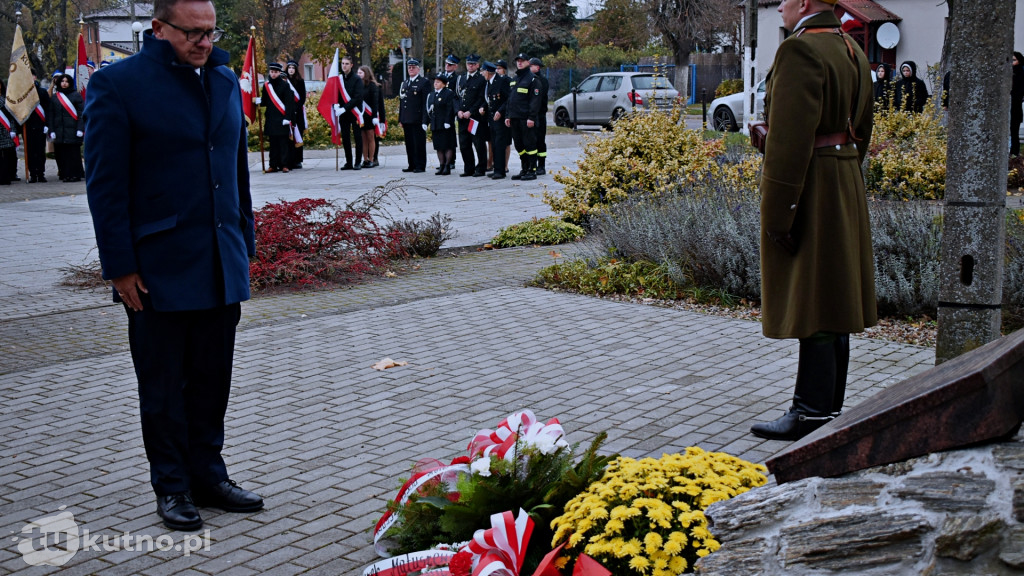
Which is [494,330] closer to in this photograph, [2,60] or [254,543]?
[254,543]

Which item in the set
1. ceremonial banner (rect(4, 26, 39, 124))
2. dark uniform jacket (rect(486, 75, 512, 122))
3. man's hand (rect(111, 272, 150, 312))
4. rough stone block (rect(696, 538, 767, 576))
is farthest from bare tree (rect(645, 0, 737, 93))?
rough stone block (rect(696, 538, 767, 576))

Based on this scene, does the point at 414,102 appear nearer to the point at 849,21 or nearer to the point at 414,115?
the point at 414,115

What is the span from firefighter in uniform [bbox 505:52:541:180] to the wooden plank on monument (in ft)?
51.9

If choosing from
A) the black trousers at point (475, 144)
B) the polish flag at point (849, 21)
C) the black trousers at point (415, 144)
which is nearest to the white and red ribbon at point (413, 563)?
the black trousers at point (475, 144)

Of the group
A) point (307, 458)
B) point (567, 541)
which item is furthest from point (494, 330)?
point (567, 541)

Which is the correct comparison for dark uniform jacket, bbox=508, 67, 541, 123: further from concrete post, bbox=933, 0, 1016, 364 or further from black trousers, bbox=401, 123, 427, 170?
concrete post, bbox=933, 0, 1016, 364

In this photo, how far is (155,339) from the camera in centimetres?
396

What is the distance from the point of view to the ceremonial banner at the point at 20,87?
20239 millimetres

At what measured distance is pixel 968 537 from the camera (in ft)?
7.29

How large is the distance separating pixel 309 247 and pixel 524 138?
9277mm

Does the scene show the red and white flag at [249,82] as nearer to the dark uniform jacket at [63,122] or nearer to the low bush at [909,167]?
the dark uniform jacket at [63,122]

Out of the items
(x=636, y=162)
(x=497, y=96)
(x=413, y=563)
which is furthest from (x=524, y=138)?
(x=413, y=563)

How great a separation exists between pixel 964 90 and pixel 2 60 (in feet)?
155

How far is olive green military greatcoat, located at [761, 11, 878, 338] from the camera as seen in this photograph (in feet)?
14.0
